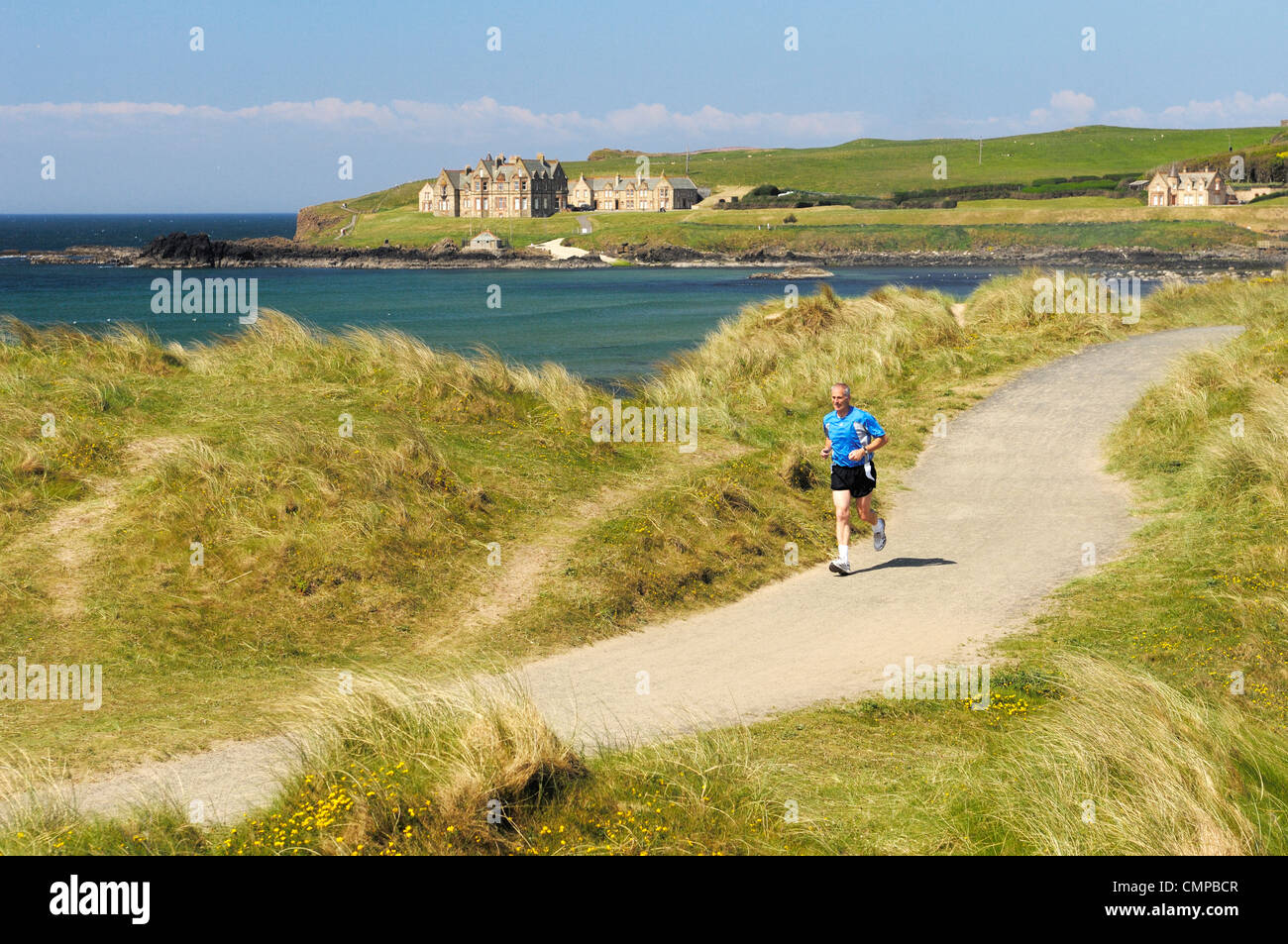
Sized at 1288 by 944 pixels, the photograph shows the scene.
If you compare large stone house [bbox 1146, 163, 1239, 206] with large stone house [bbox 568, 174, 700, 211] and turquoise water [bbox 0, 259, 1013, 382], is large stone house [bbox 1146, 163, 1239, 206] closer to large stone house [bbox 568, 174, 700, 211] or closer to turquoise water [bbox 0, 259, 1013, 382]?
turquoise water [bbox 0, 259, 1013, 382]

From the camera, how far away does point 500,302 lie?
77688 millimetres

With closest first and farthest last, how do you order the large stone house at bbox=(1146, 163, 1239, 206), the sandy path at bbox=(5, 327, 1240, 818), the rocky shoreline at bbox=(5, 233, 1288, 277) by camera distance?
1. the sandy path at bbox=(5, 327, 1240, 818)
2. the rocky shoreline at bbox=(5, 233, 1288, 277)
3. the large stone house at bbox=(1146, 163, 1239, 206)

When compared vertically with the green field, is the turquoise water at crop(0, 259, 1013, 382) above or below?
below

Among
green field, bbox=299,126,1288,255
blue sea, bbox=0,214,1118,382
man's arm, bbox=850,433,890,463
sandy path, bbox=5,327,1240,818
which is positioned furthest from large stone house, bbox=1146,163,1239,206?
man's arm, bbox=850,433,890,463

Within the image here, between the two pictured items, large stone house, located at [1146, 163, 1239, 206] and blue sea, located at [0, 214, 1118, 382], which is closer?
blue sea, located at [0, 214, 1118, 382]

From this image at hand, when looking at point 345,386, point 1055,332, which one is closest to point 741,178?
point 1055,332

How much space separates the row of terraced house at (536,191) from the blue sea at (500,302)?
4113 cm

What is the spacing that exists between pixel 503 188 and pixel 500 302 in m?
84.3

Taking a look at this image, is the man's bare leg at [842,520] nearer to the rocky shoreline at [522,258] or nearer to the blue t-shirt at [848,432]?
the blue t-shirt at [848,432]

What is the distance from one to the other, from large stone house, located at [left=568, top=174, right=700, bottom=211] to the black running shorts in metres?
152

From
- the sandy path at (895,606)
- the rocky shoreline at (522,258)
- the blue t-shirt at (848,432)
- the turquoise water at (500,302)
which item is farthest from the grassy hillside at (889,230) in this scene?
the blue t-shirt at (848,432)

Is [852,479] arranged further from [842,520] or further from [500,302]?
[500,302]

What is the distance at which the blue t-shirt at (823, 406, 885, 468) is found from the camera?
43.8 ft
